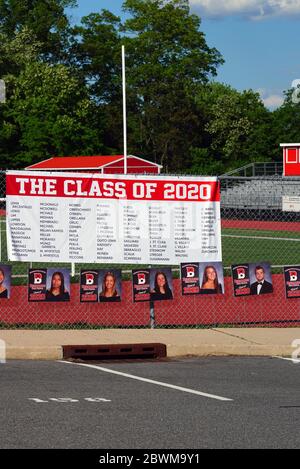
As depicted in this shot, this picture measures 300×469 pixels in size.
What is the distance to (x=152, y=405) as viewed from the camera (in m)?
10.4

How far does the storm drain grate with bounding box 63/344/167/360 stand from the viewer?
45.8 feet

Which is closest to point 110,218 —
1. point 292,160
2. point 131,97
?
point 292,160

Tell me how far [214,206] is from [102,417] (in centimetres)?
689

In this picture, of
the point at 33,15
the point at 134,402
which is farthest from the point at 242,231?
the point at 33,15

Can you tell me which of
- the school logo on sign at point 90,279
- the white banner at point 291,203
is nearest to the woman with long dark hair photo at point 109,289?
Answer: the school logo on sign at point 90,279

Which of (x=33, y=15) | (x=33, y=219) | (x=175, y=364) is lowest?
(x=175, y=364)

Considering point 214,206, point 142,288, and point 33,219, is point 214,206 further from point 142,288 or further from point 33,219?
point 33,219

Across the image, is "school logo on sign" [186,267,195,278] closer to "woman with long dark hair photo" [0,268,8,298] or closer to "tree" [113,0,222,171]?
"woman with long dark hair photo" [0,268,8,298]

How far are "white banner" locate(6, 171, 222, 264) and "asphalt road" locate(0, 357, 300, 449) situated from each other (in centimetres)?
255

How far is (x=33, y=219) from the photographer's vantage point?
15.6 meters

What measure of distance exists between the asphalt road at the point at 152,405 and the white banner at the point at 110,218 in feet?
8.37

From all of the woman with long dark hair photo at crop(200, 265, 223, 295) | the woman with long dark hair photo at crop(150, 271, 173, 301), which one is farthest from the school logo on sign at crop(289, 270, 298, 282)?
the woman with long dark hair photo at crop(150, 271, 173, 301)

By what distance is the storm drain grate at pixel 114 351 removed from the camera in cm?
1396

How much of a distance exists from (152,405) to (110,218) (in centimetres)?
572
